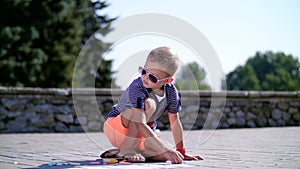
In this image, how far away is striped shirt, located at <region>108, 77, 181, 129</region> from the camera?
9.19 feet

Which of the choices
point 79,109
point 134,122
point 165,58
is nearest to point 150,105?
point 134,122

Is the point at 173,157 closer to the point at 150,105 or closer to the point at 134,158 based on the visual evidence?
the point at 134,158

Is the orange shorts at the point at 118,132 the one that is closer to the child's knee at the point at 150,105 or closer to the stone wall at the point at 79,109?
the child's knee at the point at 150,105

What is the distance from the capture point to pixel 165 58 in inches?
110

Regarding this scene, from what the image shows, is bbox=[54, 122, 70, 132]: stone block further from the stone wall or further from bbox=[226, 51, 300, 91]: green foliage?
bbox=[226, 51, 300, 91]: green foliage

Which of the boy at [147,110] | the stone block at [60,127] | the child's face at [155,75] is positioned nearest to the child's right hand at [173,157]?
the boy at [147,110]

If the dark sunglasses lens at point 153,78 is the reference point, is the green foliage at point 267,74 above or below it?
above

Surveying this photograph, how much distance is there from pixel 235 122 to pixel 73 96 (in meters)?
3.40

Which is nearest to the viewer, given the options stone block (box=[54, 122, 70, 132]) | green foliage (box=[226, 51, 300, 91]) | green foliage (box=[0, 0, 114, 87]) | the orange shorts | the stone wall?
the orange shorts

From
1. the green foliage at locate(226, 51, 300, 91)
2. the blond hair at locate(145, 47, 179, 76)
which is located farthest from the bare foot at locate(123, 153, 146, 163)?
the green foliage at locate(226, 51, 300, 91)

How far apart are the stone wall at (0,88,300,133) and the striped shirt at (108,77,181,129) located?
3.95 meters

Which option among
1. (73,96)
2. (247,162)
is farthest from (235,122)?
(247,162)

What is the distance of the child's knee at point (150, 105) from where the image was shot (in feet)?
9.30

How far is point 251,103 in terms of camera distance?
9312 millimetres
